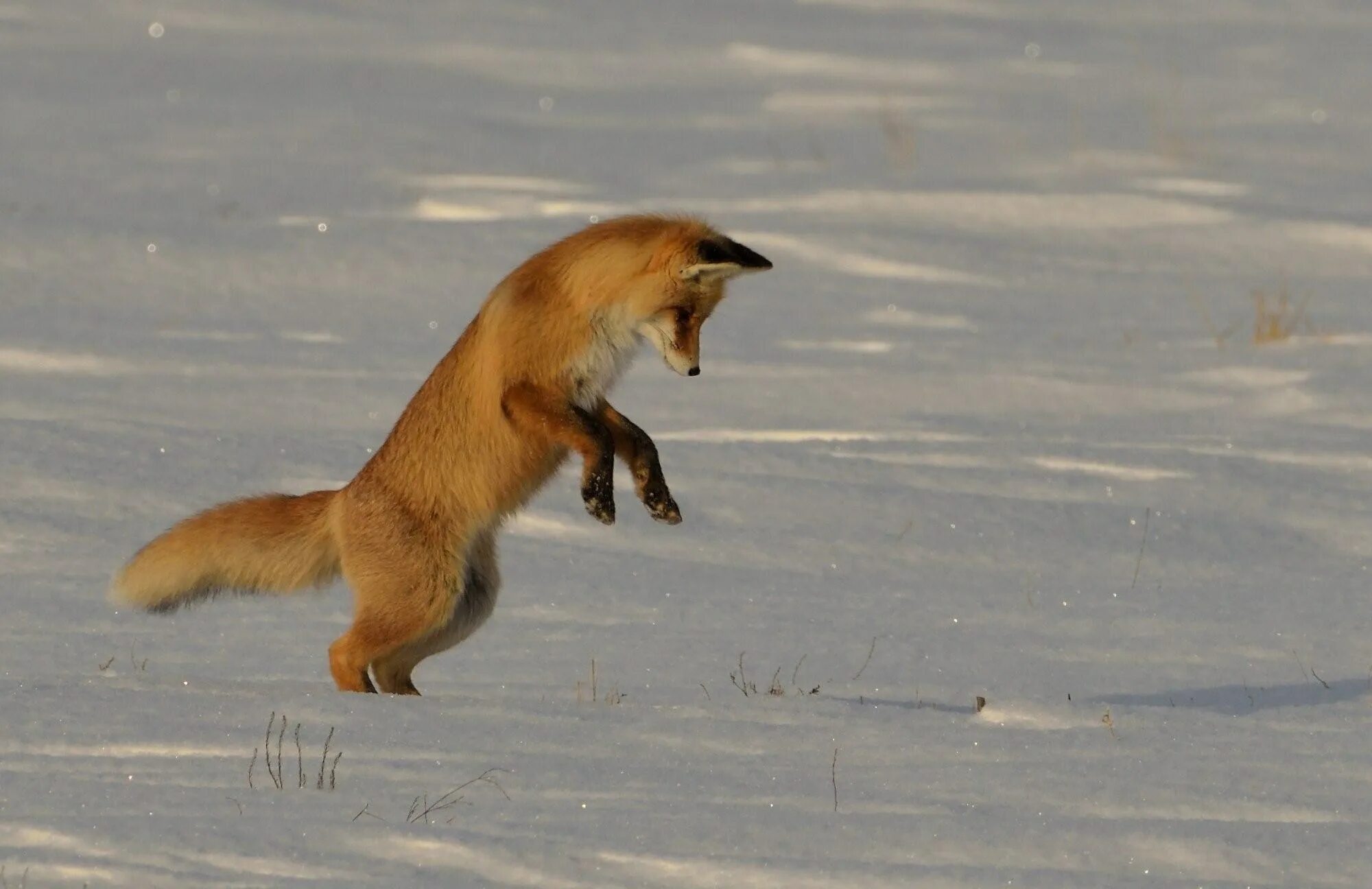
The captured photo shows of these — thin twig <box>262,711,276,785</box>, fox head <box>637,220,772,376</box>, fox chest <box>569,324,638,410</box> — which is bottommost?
thin twig <box>262,711,276,785</box>

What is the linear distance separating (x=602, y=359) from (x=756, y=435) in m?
3.27

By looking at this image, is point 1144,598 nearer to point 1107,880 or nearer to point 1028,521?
point 1028,521

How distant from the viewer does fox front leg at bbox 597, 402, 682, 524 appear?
5.95 m

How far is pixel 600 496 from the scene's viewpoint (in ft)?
18.9

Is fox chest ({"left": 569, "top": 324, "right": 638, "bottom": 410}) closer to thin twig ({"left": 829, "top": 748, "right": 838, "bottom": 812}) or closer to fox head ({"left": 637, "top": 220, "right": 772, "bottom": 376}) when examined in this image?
fox head ({"left": 637, "top": 220, "right": 772, "bottom": 376})

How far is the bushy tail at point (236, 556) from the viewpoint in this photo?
5.76 meters

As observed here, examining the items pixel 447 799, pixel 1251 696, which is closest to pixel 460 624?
pixel 447 799

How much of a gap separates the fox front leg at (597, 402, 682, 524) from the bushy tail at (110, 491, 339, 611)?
82cm

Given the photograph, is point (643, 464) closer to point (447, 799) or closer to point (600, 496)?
point (600, 496)

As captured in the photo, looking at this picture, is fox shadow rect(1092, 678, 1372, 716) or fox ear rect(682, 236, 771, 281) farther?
fox ear rect(682, 236, 771, 281)

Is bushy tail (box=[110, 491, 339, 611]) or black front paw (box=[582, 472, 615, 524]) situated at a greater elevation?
black front paw (box=[582, 472, 615, 524])

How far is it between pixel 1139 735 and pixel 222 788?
80.0 inches

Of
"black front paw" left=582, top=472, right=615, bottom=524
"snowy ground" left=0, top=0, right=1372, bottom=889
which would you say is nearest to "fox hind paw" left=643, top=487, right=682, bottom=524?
"black front paw" left=582, top=472, right=615, bottom=524

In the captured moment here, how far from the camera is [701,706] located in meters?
4.81
